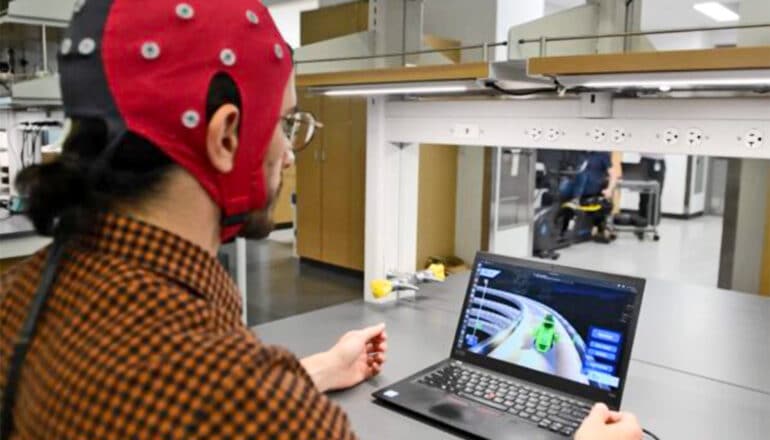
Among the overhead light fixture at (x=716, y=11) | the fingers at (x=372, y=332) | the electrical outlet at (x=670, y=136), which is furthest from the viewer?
the overhead light fixture at (x=716, y=11)

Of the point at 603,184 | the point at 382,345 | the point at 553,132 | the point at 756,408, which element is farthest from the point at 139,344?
the point at 603,184

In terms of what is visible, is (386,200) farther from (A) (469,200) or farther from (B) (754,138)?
(A) (469,200)

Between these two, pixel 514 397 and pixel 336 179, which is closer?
pixel 514 397

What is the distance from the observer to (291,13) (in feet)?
24.2

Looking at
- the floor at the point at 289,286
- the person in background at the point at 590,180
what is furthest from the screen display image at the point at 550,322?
the person in background at the point at 590,180

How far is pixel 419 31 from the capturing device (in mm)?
1885

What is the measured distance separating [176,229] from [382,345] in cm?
83

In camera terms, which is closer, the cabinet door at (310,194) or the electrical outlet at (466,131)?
the electrical outlet at (466,131)

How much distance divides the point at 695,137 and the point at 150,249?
1262 mm

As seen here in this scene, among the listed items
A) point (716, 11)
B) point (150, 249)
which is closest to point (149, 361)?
point (150, 249)

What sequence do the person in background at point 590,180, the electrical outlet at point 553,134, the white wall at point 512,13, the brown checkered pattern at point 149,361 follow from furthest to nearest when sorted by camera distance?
the person in background at point 590,180 < the white wall at point 512,13 < the electrical outlet at point 553,134 < the brown checkered pattern at point 149,361

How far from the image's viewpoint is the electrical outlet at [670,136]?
1434mm

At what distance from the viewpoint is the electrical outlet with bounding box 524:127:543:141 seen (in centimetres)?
164

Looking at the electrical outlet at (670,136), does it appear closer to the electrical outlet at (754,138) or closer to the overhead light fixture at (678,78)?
the electrical outlet at (754,138)
